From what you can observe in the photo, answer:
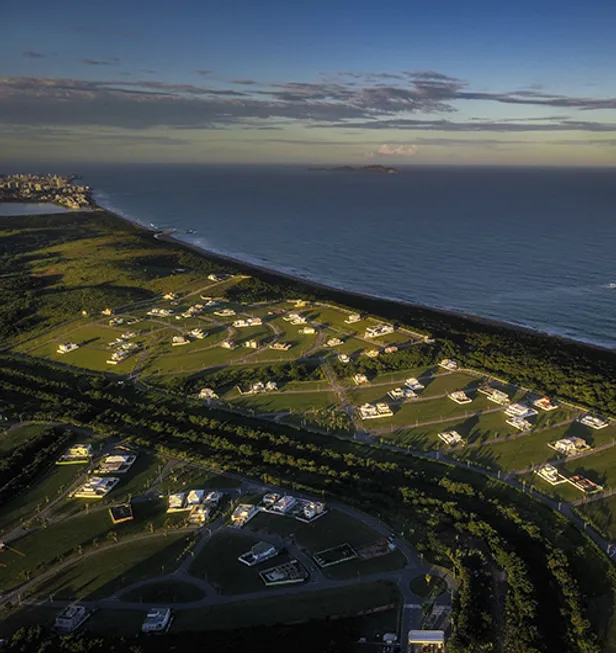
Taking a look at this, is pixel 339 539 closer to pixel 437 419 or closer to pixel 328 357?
pixel 437 419

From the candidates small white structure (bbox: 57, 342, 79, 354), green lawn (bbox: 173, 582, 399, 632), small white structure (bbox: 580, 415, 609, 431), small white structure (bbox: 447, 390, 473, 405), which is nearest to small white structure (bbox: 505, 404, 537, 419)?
small white structure (bbox: 447, 390, 473, 405)

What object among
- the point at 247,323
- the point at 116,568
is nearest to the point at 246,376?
the point at 247,323

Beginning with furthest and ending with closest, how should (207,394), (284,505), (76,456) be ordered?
(207,394)
(76,456)
(284,505)

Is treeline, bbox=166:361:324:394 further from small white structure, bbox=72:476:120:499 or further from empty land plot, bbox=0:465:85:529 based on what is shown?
small white structure, bbox=72:476:120:499

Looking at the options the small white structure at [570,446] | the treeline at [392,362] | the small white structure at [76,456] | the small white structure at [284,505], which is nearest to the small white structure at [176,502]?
the small white structure at [284,505]

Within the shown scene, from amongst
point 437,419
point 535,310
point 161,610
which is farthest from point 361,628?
point 535,310

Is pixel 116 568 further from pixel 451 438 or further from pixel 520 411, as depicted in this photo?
pixel 520 411

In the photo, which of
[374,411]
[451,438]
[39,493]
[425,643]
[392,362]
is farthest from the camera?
[392,362]
